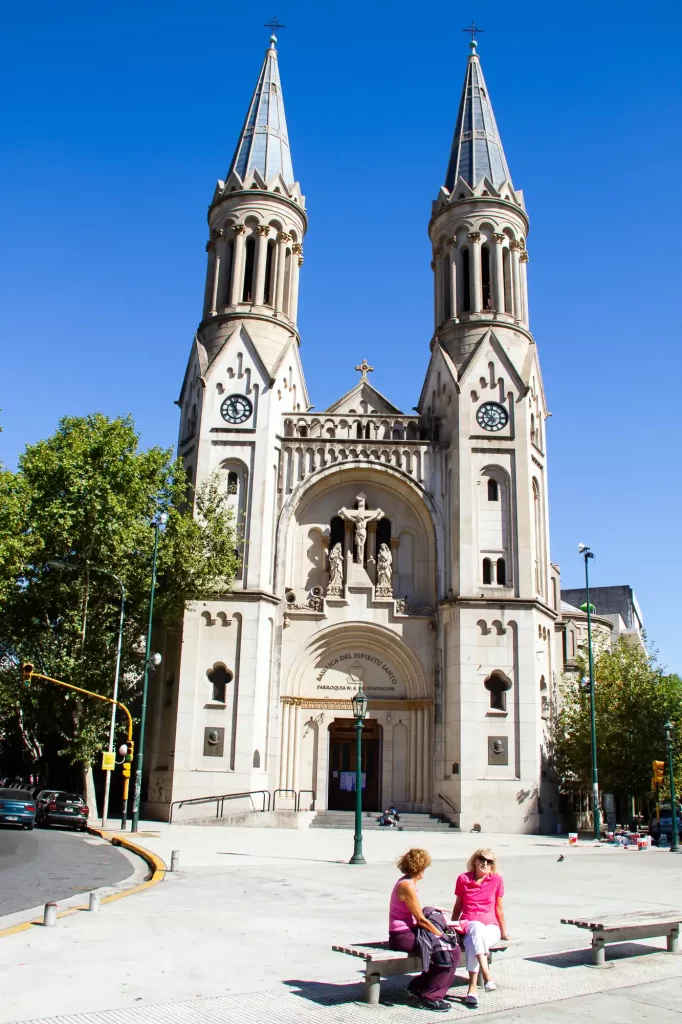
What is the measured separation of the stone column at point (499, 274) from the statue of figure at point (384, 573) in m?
12.9

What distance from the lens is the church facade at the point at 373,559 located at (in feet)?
122

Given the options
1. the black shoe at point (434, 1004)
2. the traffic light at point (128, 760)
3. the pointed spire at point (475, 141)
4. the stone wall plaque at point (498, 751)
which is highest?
the pointed spire at point (475, 141)

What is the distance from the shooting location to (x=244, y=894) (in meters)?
15.0

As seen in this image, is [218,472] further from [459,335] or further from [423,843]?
[423,843]

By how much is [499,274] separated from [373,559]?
15.0m

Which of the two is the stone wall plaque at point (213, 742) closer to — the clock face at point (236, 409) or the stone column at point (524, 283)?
the clock face at point (236, 409)

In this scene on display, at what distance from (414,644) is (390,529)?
5.46m

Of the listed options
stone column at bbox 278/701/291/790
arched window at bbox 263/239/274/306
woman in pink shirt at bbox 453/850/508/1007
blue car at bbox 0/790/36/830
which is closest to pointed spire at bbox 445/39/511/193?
arched window at bbox 263/239/274/306

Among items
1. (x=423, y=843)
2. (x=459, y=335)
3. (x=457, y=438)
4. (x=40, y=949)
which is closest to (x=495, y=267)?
(x=459, y=335)

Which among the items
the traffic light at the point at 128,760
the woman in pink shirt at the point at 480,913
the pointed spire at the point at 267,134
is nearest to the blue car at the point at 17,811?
the traffic light at the point at 128,760

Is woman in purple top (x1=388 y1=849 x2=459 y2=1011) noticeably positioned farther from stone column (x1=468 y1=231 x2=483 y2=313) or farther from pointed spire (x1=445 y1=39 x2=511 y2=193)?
pointed spire (x1=445 y1=39 x2=511 y2=193)

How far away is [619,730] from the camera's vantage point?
4069 centimetres

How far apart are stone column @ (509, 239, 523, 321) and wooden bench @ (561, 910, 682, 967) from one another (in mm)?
37177

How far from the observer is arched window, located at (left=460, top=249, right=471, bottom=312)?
147 ft
